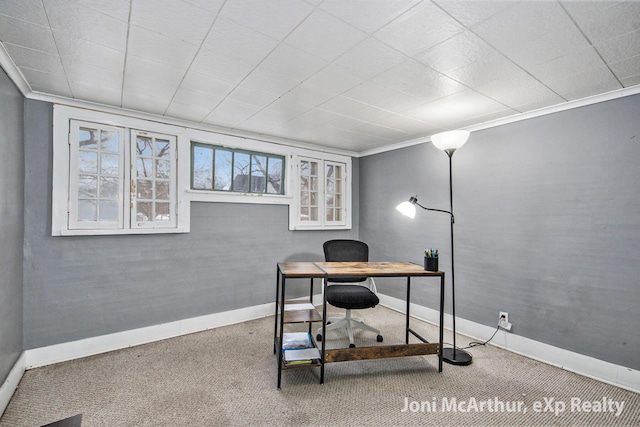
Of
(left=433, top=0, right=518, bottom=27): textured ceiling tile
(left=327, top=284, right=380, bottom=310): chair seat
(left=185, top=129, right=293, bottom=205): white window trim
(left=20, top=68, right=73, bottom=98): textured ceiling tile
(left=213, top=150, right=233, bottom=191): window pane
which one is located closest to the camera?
(left=433, top=0, right=518, bottom=27): textured ceiling tile

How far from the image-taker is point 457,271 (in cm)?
322

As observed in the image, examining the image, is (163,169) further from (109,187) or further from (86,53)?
(86,53)

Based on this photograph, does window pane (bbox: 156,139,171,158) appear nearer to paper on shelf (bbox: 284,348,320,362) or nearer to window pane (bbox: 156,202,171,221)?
window pane (bbox: 156,202,171,221)

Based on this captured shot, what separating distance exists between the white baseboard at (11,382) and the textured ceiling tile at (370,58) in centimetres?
301

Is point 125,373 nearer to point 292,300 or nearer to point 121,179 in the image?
point 121,179

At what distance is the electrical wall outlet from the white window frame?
10.9 feet

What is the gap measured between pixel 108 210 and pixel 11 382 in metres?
1.39

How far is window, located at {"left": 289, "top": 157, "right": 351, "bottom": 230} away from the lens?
396 centimetres

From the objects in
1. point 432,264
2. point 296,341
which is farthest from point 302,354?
point 432,264

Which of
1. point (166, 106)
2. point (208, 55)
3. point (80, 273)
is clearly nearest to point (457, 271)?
point (208, 55)

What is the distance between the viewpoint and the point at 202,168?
3281 mm

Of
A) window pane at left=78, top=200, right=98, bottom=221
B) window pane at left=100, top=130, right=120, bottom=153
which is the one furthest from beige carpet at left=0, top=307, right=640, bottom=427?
window pane at left=100, top=130, right=120, bottom=153

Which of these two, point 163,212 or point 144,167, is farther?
point 163,212

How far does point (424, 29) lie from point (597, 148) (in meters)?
1.92
